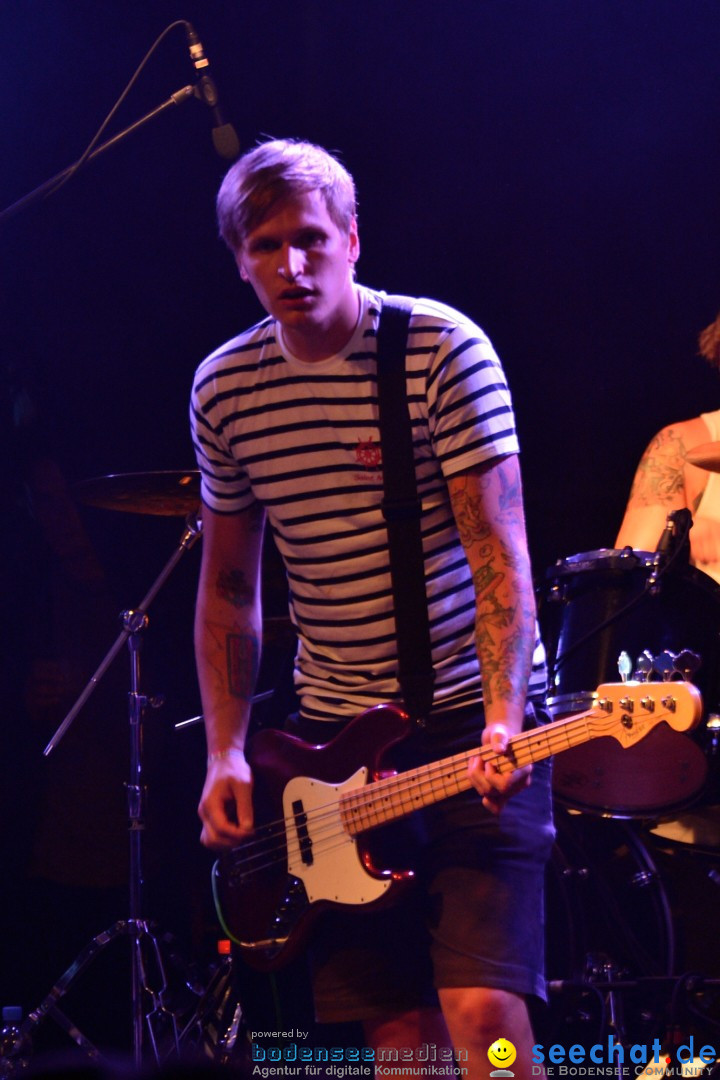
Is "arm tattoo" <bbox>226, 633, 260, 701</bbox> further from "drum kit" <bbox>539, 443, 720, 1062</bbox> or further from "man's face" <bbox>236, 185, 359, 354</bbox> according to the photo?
"drum kit" <bbox>539, 443, 720, 1062</bbox>

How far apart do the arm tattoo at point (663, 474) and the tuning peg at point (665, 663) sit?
857 mm

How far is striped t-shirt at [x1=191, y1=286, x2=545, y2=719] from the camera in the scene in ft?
7.68

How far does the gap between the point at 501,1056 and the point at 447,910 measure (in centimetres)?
27

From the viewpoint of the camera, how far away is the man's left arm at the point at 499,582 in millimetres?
2180

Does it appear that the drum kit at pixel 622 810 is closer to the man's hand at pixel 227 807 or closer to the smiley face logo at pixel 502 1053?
the man's hand at pixel 227 807

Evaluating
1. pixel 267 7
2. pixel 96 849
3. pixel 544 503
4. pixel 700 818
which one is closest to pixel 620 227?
pixel 544 503

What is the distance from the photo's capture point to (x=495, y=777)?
2.08 metres

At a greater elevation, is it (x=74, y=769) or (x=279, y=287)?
(x=279, y=287)

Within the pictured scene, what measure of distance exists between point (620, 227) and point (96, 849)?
10.3 feet

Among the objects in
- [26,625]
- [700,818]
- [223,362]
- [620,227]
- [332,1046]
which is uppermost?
[620,227]

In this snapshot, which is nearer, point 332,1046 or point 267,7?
point 332,1046

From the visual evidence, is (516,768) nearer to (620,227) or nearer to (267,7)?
(620,227)

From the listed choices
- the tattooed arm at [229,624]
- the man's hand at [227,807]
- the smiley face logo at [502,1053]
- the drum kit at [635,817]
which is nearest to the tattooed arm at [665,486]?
the drum kit at [635,817]

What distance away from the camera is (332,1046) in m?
3.20
